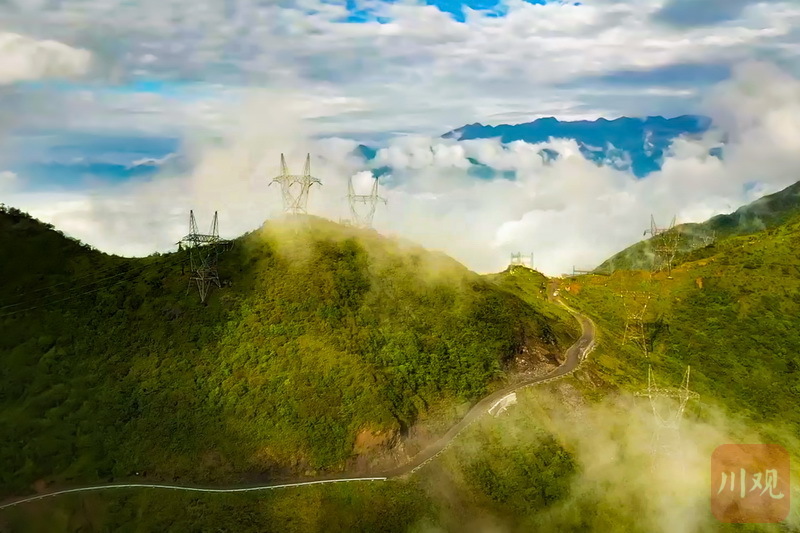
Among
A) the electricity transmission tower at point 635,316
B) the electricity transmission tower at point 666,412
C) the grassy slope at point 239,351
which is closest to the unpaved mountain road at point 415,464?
the grassy slope at point 239,351

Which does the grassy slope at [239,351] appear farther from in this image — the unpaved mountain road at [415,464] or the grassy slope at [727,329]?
the grassy slope at [727,329]

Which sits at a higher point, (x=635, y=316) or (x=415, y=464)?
(x=635, y=316)

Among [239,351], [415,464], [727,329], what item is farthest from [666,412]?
[239,351]

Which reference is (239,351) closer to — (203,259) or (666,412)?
(203,259)

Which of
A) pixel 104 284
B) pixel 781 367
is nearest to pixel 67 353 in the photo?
pixel 104 284

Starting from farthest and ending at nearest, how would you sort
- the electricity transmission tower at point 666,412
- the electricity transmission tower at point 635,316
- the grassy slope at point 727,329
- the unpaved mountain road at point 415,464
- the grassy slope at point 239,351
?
the electricity transmission tower at point 635,316 → the grassy slope at point 727,329 → the electricity transmission tower at point 666,412 → the grassy slope at point 239,351 → the unpaved mountain road at point 415,464

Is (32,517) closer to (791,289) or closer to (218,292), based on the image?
(218,292)

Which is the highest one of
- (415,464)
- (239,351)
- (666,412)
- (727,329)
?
(239,351)
